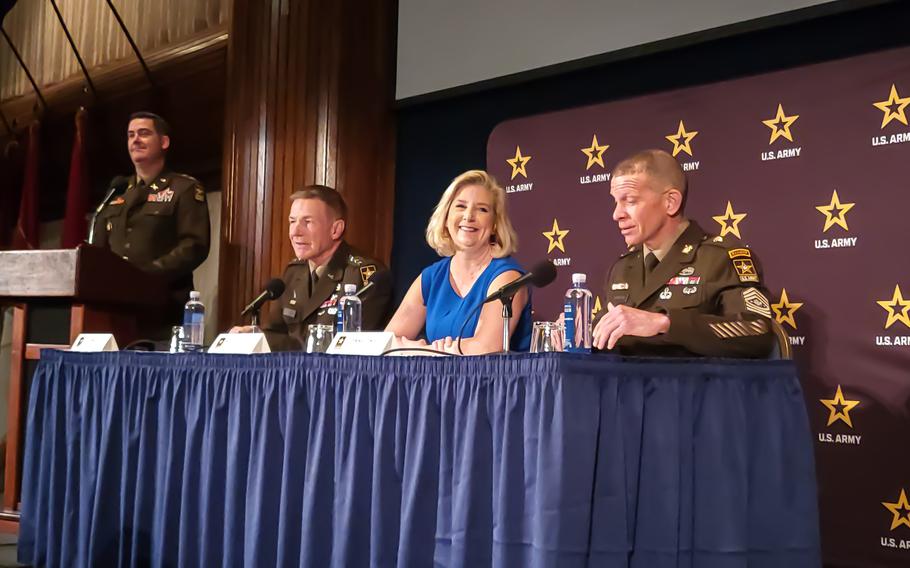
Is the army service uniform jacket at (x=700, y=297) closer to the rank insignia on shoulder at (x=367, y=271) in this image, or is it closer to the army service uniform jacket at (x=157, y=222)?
the rank insignia on shoulder at (x=367, y=271)

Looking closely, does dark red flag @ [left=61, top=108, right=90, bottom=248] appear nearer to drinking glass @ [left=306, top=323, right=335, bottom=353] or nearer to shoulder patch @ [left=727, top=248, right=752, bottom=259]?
drinking glass @ [left=306, top=323, right=335, bottom=353]

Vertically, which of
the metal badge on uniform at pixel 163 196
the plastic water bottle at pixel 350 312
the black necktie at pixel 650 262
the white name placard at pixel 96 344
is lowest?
the white name placard at pixel 96 344

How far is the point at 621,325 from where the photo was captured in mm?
1980

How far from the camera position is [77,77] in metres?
5.65

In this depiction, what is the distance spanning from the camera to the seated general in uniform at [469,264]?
266cm

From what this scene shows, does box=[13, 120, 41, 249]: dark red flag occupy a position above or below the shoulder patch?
above

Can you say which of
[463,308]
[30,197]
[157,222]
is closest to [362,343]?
[463,308]

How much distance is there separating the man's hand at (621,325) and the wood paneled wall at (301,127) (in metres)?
2.66

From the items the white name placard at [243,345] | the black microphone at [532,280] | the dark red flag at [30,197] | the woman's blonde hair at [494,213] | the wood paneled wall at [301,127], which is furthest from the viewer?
the dark red flag at [30,197]

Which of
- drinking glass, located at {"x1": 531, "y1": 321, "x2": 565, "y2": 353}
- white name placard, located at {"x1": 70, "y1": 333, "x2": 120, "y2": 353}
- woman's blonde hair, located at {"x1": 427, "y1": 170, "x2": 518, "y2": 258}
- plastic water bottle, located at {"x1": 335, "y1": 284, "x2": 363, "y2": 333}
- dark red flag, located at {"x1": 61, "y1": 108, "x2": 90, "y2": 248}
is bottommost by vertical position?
white name placard, located at {"x1": 70, "y1": 333, "x2": 120, "y2": 353}

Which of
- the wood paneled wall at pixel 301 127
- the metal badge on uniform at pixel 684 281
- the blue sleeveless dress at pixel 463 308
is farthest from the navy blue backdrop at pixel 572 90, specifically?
the blue sleeveless dress at pixel 463 308

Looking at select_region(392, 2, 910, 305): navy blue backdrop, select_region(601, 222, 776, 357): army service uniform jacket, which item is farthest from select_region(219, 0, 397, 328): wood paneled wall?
select_region(601, 222, 776, 357): army service uniform jacket

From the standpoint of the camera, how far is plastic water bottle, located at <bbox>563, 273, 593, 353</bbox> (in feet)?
7.00

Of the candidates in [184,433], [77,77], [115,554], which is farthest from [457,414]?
[77,77]
